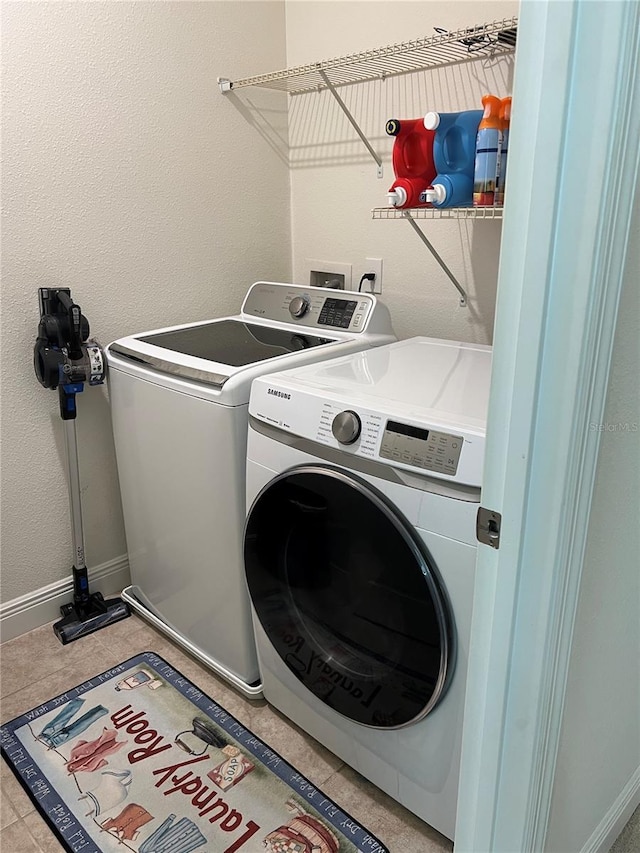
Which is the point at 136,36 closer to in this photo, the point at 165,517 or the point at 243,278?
the point at 243,278

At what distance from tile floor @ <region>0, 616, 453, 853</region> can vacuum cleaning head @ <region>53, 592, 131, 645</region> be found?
0.07 feet

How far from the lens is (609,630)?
1034 millimetres

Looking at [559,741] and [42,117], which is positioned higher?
[42,117]

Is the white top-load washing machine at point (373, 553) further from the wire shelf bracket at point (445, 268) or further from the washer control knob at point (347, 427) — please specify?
the wire shelf bracket at point (445, 268)

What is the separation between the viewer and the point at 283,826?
138cm

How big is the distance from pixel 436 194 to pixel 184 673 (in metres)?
1.43

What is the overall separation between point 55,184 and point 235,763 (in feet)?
5.13

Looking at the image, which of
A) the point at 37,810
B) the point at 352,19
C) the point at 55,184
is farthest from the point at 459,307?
the point at 37,810

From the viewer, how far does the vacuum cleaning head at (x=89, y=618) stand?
1959 mm

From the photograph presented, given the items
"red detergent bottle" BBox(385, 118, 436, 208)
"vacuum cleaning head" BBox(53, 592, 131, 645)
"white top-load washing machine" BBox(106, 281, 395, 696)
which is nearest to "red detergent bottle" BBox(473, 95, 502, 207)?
"red detergent bottle" BBox(385, 118, 436, 208)

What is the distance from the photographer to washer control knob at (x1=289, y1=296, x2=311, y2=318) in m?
1.99

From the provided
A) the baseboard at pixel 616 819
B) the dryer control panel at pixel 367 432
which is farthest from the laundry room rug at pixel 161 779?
the dryer control panel at pixel 367 432

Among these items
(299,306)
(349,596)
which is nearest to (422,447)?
(349,596)

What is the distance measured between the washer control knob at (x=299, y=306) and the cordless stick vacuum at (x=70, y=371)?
0.58 metres
